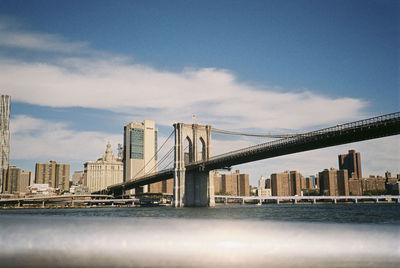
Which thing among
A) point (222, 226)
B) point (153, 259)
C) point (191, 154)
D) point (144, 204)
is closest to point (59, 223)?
point (153, 259)

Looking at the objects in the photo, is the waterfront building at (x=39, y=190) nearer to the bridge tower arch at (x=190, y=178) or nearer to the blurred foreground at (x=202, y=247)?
the bridge tower arch at (x=190, y=178)

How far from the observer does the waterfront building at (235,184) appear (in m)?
189

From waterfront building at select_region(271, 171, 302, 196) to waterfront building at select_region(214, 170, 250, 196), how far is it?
1487 cm

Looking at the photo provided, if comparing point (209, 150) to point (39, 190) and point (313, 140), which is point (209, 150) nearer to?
point (313, 140)

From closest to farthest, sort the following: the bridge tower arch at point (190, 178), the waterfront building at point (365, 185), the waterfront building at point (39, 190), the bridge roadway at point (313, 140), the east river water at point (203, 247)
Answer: the east river water at point (203, 247)
the bridge roadway at point (313, 140)
the bridge tower arch at point (190, 178)
the waterfront building at point (39, 190)
the waterfront building at point (365, 185)

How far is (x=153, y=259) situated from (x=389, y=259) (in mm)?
625

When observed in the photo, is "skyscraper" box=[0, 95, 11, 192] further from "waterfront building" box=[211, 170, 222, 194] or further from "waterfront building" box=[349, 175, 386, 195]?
"waterfront building" box=[349, 175, 386, 195]

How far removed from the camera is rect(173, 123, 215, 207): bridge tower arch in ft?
206

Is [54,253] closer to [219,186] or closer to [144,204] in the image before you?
[144,204]

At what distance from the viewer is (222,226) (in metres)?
1.02

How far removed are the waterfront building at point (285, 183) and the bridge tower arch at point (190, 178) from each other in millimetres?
130679

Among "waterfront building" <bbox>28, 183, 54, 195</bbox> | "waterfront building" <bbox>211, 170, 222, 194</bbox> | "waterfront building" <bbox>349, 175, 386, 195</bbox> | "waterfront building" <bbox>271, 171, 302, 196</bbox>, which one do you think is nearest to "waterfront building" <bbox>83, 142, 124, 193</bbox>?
"waterfront building" <bbox>28, 183, 54, 195</bbox>

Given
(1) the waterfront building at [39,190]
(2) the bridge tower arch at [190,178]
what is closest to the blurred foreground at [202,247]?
(2) the bridge tower arch at [190,178]

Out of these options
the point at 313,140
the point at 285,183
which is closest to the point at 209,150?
the point at 313,140
